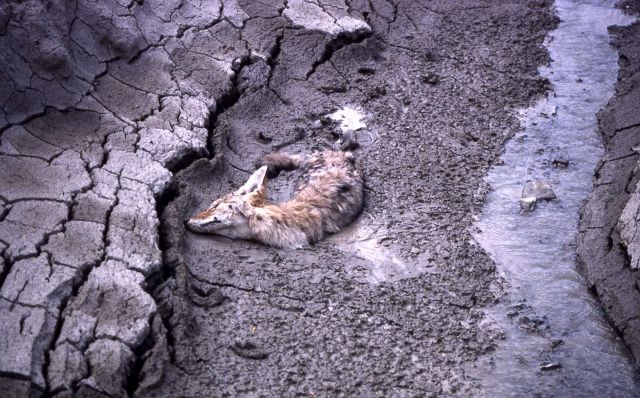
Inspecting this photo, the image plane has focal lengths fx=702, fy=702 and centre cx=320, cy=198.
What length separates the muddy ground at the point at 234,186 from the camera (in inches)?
163

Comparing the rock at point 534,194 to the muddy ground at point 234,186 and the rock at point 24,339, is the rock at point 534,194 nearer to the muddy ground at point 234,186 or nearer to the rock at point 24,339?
the muddy ground at point 234,186

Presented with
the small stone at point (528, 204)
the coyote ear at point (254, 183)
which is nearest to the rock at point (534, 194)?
the small stone at point (528, 204)

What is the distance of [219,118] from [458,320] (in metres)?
2.93

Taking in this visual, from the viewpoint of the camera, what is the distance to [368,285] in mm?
4969

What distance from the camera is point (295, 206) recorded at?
5.65 metres

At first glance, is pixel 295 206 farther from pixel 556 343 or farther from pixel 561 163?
pixel 561 163

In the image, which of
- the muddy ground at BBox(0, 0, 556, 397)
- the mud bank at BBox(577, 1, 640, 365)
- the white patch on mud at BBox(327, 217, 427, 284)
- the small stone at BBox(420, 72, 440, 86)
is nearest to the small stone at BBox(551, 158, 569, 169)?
the mud bank at BBox(577, 1, 640, 365)

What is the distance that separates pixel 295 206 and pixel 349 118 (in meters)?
1.46

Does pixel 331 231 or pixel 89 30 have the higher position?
pixel 89 30

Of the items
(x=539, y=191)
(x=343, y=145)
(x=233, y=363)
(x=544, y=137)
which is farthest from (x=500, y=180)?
(x=233, y=363)

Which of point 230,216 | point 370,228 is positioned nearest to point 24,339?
point 230,216

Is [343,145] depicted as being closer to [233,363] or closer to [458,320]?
[458,320]

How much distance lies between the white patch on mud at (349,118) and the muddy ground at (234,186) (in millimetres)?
91

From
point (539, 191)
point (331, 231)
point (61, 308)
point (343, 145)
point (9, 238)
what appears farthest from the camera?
point (343, 145)
